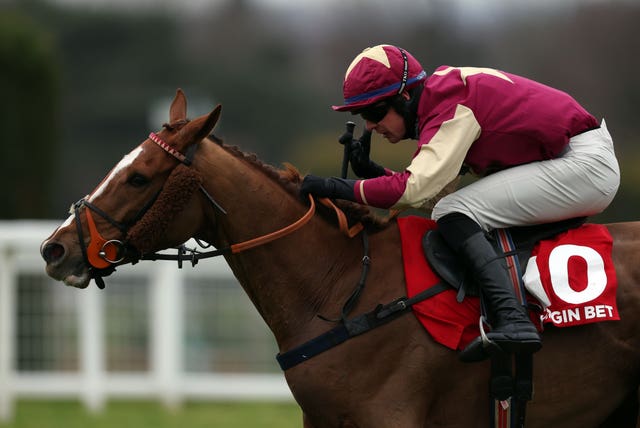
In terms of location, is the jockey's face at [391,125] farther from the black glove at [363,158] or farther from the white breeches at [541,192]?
the white breeches at [541,192]

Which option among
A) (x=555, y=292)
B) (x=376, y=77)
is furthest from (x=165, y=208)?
(x=555, y=292)

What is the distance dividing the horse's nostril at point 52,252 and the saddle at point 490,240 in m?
1.42

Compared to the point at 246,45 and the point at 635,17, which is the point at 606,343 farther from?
the point at 246,45

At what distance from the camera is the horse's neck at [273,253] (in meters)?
4.18

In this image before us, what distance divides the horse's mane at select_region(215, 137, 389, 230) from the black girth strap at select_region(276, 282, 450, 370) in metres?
0.41

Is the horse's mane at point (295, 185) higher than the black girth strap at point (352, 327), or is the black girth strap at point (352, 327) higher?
the horse's mane at point (295, 185)

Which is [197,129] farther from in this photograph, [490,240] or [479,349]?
[479,349]

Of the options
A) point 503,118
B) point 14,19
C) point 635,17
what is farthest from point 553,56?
point 503,118

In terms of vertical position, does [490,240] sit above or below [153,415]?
above

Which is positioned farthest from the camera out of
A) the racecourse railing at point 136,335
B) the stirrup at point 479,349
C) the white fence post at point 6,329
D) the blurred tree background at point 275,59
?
the blurred tree background at point 275,59

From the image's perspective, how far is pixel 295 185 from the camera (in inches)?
170

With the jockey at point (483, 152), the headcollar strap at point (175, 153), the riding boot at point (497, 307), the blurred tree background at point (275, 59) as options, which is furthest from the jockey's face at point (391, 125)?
the blurred tree background at point (275, 59)

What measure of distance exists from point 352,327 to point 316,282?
0.87 ft

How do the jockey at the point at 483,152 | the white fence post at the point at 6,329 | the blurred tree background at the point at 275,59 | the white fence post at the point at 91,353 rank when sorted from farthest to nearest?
the blurred tree background at the point at 275,59 → the white fence post at the point at 91,353 → the white fence post at the point at 6,329 → the jockey at the point at 483,152
